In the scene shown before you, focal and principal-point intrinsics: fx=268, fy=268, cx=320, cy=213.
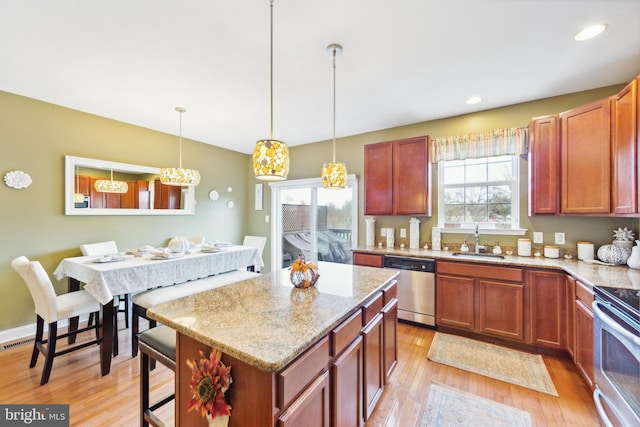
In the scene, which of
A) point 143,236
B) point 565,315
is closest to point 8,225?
point 143,236

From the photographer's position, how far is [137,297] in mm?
2539

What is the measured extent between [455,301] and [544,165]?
65.8 inches

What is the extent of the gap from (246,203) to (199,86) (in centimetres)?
303

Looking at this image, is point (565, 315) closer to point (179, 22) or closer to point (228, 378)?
point (228, 378)

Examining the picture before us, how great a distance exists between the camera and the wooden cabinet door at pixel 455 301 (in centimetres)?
283

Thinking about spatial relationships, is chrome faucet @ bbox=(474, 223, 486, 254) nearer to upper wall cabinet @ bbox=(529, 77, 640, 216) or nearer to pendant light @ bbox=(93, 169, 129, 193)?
upper wall cabinet @ bbox=(529, 77, 640, 216)

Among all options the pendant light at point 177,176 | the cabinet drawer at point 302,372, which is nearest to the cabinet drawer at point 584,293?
the cabinet drawer at point 302,372

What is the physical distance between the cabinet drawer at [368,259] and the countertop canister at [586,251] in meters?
1.98

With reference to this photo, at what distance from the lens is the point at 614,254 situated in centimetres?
245

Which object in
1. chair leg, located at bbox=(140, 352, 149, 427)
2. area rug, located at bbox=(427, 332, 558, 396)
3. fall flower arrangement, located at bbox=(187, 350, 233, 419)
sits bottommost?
area rug, located at bbox=(427, 332, 558, 396)

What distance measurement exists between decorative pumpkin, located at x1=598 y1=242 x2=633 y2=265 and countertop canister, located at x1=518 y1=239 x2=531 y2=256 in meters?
0.55

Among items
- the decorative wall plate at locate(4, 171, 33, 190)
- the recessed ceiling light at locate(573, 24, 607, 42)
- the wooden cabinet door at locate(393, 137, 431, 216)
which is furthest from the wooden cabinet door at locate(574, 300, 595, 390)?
the decorative wall plate at locate(4, 171, 33, 190)

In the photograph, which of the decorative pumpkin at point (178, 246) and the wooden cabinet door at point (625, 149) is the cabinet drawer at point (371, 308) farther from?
the decorative pumpkin at point (178, 246)

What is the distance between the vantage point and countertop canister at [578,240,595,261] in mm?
2646
